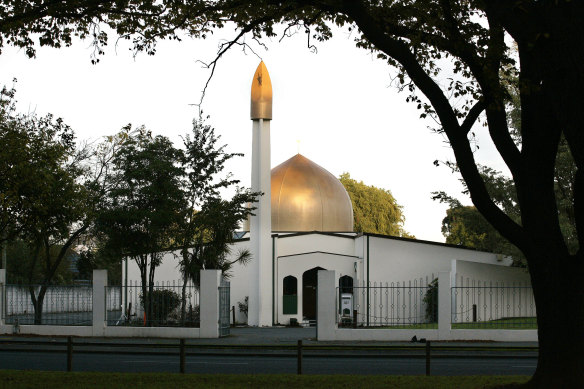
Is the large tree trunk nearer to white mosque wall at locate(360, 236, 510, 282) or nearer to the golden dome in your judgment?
white mosque wall at locate(360, 236, 510, 282)

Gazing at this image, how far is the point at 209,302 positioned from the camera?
26.6 metres

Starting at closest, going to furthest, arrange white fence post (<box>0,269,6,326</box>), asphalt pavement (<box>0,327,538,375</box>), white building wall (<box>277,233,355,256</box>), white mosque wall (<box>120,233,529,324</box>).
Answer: asphalt pavement (<box>0,327,538,375</box>) → white fence post (<box>0,269,6,326</box>) → white mosque wall (<box>120,233,529,324</box>) → white building wall (<box>277,233,355,256</box>)

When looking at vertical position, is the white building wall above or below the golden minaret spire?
below

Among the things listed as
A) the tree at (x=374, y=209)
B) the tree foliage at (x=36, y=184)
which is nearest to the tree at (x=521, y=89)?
the tree foliage at (x=36, y=184)

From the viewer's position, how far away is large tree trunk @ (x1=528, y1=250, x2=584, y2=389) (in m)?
11.2

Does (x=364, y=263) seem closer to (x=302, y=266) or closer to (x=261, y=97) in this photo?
(x=302, y=266)

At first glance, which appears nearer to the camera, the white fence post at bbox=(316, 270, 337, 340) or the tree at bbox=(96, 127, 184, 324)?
the white fence post at bbox=(316, 270, 337, 340)

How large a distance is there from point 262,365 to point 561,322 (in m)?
8.37

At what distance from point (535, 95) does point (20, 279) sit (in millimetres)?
58290

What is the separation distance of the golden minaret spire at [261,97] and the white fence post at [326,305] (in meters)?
14.1

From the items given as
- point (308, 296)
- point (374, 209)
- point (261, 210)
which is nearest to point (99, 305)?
point (261, 210)

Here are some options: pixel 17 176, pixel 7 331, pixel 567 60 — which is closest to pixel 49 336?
pixel 7 331

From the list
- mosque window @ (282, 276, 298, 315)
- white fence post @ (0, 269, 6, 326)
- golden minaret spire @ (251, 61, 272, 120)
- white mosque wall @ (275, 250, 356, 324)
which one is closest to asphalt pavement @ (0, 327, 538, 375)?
white fence post @ (0, 269, 6, 326)

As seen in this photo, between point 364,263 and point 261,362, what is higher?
point 364,263
